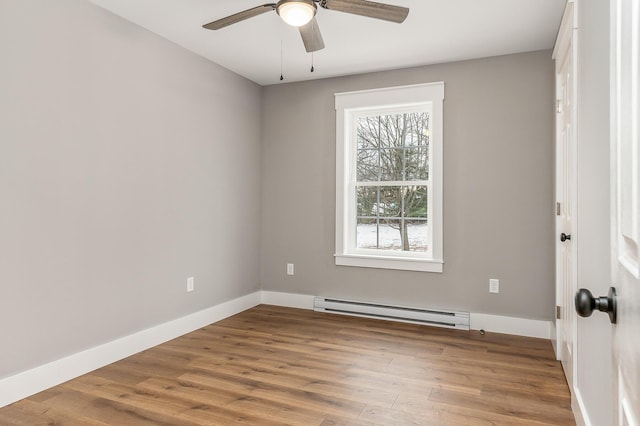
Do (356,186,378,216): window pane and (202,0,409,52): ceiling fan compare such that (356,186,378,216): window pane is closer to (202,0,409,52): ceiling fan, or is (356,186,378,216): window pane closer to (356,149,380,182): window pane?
(356,149,380,182): window pane

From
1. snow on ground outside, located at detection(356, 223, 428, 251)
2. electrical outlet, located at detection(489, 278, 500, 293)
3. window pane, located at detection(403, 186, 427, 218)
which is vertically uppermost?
window pane, located at detection(403, 186, 427, 218)

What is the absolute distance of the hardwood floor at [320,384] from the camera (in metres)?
2.25

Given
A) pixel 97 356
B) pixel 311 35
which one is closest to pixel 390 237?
pixel 311 35

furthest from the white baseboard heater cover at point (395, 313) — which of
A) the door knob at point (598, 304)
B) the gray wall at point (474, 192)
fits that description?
the door knob at point (598, 304)

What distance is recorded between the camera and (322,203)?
14.7 ft

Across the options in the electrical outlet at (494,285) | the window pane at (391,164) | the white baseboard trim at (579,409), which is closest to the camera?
the white baseboard trim at (579,409)

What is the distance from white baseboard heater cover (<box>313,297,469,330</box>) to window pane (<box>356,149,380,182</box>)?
1.30 metres

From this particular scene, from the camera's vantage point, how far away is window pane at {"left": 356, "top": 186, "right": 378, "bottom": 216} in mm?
4363

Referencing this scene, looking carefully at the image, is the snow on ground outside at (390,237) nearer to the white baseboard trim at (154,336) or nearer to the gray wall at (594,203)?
the white baseboard trim at (154,336)

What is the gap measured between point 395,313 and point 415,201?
3.67ft

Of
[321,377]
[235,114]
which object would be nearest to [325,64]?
[235,114]

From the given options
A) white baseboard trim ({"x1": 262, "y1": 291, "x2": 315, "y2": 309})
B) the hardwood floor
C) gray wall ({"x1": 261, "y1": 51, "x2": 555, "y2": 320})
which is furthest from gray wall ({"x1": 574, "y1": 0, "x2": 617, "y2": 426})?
white baseboard trim ({"x1": 262, "y1": 291, "x2": 315, "y2": 309})

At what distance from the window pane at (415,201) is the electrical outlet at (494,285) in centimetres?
86

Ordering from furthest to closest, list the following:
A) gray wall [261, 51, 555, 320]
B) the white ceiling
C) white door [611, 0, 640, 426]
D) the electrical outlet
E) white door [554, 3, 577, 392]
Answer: the electrical outlet
gray wall [261, 51, 555, 320]
the white ceiling
white door [554, 3, 577, 392]
white door [611, 0, 640, 426]
